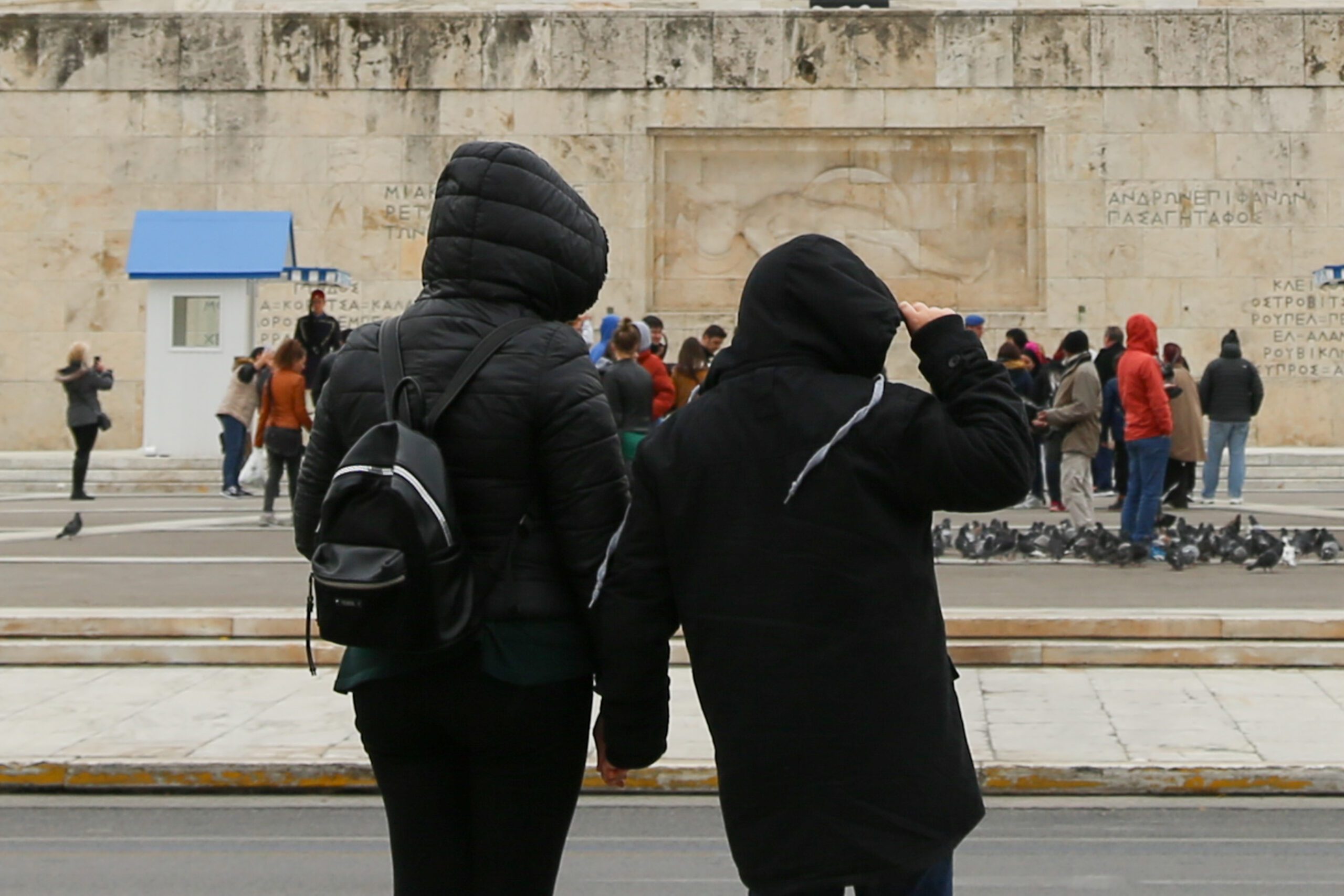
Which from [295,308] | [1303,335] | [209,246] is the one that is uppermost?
[209,246]

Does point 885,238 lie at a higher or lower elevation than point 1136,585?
higher

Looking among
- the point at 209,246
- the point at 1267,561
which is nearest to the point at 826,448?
the point at 1267,561

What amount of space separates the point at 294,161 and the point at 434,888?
67.3 ft

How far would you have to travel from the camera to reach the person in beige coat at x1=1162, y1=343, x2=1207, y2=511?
1596cm

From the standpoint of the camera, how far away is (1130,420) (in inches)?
470

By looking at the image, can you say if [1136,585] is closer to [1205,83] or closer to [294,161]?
[1205,83]

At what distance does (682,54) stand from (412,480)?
66.1ft

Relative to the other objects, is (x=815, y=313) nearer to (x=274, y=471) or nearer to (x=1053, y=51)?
(x=274, y=471)

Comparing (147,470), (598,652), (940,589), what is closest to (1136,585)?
(940,589)

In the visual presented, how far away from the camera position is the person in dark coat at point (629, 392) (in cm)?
1167

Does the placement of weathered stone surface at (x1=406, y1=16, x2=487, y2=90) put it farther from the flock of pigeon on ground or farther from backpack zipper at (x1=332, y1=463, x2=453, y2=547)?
backpack zipper at (x1=332, y1=463, x2=453, y2=547)

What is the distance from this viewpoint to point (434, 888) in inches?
128

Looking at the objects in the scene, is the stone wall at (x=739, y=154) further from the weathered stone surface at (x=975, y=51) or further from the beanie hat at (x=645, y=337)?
the beanie hat at (x=645, y=337)

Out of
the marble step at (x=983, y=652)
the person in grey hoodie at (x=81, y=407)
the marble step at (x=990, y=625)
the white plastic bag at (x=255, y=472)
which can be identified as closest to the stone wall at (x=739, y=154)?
the white plastic bag at (x=255, y=472)
